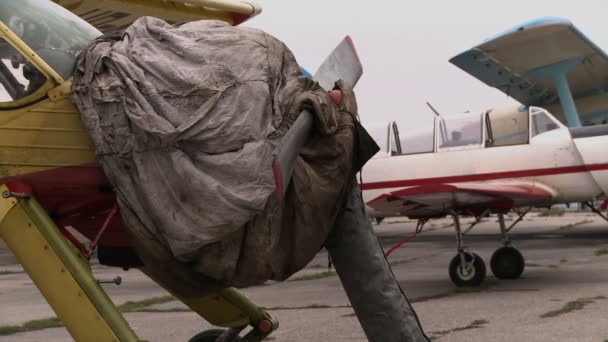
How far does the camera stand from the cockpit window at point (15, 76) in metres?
3.28

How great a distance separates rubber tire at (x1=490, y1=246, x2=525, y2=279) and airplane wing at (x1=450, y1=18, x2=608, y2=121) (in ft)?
28.9

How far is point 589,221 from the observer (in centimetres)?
2306

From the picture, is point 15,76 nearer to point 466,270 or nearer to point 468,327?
point 468,327

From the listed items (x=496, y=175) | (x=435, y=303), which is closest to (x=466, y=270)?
(x=435, y=303)

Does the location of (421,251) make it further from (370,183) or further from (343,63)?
(343,63)

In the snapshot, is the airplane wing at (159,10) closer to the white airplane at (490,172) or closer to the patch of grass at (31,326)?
the white airplane at (490,172)

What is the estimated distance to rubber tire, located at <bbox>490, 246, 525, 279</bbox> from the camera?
421 inches

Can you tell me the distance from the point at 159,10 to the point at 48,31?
5.66 metres

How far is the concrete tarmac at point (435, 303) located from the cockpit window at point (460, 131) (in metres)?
1.81

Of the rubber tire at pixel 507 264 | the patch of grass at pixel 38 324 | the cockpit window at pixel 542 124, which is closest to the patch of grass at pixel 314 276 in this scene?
the rubber tire at pixel 507 264

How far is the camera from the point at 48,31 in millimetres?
3486

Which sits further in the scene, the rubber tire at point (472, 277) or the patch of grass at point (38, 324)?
the rubber tire at point (472, 277)

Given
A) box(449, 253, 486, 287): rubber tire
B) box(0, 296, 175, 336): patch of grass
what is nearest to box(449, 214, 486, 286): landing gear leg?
box(449, 253, 486, 287): rubber tire

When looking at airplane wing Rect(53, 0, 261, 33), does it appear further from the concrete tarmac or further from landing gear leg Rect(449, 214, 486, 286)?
landing gear leg Rect(449, 214, 486, 286)
